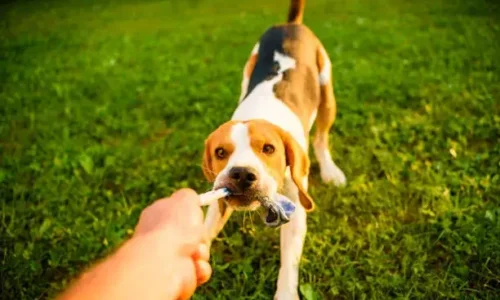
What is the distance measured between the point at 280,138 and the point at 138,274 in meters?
2.17

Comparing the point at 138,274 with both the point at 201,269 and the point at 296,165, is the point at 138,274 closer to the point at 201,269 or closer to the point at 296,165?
the point at 201,269

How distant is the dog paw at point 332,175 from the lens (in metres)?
4.37

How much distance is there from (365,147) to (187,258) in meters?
3.65

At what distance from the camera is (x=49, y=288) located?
3.49 metres

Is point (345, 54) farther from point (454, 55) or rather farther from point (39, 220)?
point (39, 220)

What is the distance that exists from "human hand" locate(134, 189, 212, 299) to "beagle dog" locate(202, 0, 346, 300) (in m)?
1.23

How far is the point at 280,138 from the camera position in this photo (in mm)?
3389

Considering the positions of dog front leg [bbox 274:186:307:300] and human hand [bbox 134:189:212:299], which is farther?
dog front leg [bbox 274:186:307:300]

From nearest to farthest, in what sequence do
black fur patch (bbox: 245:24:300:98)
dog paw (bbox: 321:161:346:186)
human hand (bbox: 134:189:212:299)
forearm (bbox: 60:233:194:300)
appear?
forearm (bbox: 60:233:194:300), human hand (bbox: 134:189:212:299), dog paw (bbox: 321:161:346:186), black fur patch (bbox: 245:24:300:98)

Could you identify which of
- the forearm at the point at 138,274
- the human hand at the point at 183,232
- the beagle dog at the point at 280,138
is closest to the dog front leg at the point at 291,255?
the beagle dog at the point at 280,138

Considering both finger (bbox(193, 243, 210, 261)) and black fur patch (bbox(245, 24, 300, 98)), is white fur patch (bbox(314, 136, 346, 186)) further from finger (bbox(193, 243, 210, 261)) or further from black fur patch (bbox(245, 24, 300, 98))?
finger (bbox(193, 243, 210, 261))

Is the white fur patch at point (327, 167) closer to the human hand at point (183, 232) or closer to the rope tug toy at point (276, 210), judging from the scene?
the rope tug toy at point (276, 210)

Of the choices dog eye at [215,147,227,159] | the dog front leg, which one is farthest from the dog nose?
the dog front leg

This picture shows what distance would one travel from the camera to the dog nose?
9.41 ft
